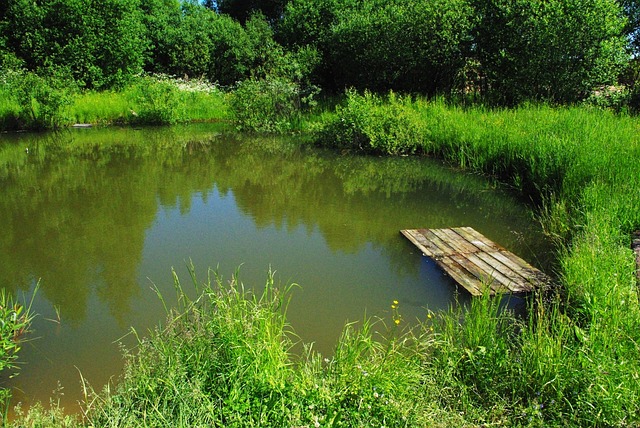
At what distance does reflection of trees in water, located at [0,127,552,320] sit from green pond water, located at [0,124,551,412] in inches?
1.1

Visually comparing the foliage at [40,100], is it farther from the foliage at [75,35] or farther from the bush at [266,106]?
the bush at [266,106]

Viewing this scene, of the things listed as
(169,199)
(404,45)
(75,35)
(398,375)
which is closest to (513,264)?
(398,375)

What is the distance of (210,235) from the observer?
6.23 m

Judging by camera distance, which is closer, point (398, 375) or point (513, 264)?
point (398, 375)

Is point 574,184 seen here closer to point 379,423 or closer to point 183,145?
point 379,423

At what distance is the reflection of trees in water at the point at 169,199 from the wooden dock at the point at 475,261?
0.32 meters

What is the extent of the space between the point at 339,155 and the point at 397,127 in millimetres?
1480

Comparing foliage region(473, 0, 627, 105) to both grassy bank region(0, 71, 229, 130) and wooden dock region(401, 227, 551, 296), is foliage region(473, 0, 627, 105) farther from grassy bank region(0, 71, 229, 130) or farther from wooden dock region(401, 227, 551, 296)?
grassy bank region(0, 71, 229, 130)

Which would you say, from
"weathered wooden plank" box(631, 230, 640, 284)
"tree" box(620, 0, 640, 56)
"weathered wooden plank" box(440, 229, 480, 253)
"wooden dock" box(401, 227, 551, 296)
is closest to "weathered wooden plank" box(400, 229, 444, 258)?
"wooden dock" box(401, 227, 551, 296)

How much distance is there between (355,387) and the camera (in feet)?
8.79

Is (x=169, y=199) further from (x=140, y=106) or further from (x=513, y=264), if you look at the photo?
(x=140, y=106)

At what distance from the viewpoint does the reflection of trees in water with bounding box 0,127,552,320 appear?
5.28 metres

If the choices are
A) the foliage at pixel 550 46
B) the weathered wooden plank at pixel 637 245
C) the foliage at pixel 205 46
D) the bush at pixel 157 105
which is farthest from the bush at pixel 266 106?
the weathered wooden plank at pixel 637 245

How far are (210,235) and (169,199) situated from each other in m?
2.11
